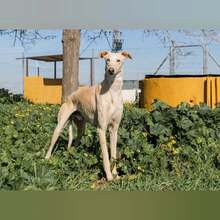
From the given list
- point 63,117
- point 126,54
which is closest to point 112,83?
point 126,54

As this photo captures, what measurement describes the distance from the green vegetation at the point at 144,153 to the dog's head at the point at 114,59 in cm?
73

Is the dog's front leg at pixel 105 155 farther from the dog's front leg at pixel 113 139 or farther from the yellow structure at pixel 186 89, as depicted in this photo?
the yellow structure at pixel 186 89

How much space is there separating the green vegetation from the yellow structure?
2.08 meters

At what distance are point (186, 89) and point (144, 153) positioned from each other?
372 centimetres

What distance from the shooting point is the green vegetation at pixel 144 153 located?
2.94m

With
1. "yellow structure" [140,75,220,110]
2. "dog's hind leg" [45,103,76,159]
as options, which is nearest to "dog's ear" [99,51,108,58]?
"dog's hind leg" [45,103,76,159]

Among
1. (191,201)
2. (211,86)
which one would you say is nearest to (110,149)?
(191,201)

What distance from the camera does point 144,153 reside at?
3.67 m

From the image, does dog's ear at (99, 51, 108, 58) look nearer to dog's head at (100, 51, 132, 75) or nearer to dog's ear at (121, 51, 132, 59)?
dog's head at (100, 51, 132, 75)

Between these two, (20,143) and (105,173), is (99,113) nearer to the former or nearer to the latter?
(105,173)

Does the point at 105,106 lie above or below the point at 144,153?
above

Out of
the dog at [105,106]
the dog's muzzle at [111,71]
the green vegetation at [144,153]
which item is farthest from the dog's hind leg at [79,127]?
the dog's muzzle at [111,71]

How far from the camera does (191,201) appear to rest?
4.54ft

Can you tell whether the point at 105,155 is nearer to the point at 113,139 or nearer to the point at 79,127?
the point at 113,139
